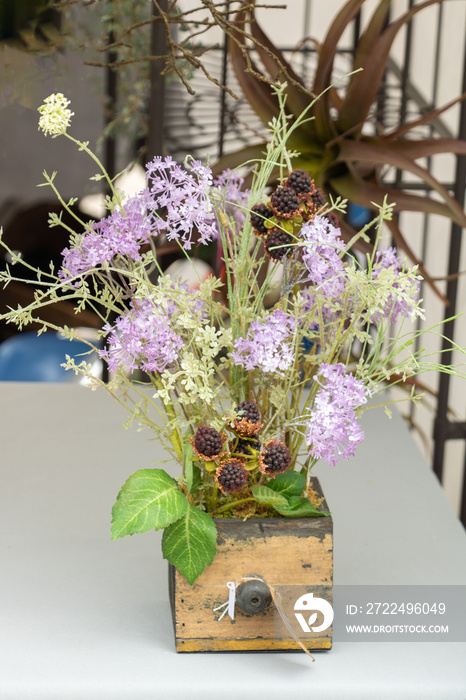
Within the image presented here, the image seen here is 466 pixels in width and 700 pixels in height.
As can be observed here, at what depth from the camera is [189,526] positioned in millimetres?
752

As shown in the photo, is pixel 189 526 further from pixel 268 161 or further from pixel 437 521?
pixel 437 521

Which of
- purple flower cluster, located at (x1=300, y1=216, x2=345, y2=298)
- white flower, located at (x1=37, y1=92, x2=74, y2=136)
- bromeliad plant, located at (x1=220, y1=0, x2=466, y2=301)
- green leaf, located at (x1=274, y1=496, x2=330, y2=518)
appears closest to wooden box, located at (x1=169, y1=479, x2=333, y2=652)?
green leaf, located at (x1=274, y1=496, x2=330, y2=518)

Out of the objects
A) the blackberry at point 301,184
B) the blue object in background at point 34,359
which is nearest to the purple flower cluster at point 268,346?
the blackberry at point 301,184

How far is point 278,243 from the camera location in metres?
0.73

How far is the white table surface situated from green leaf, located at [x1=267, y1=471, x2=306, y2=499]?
16 cm

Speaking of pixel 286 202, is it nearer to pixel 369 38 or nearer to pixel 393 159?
pixel 393 159

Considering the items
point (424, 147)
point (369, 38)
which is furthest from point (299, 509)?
point (369, 38)

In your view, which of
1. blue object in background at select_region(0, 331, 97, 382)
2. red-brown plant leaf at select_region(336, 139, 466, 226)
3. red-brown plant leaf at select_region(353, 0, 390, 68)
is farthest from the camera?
blue object in background at select_region(0, 331, 97, 382)

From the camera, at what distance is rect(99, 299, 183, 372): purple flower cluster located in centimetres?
70

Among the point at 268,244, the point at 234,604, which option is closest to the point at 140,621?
the point at 234,604

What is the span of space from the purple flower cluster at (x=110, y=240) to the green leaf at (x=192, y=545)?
0.25 meters

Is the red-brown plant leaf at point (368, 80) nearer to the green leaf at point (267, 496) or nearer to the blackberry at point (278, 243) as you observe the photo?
the blackberry at point (278, 243)

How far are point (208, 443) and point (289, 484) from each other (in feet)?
0.40

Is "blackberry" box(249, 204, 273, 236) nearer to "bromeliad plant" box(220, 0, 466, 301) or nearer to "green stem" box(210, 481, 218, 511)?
"green stem" box(210, 481, 218, 511)
